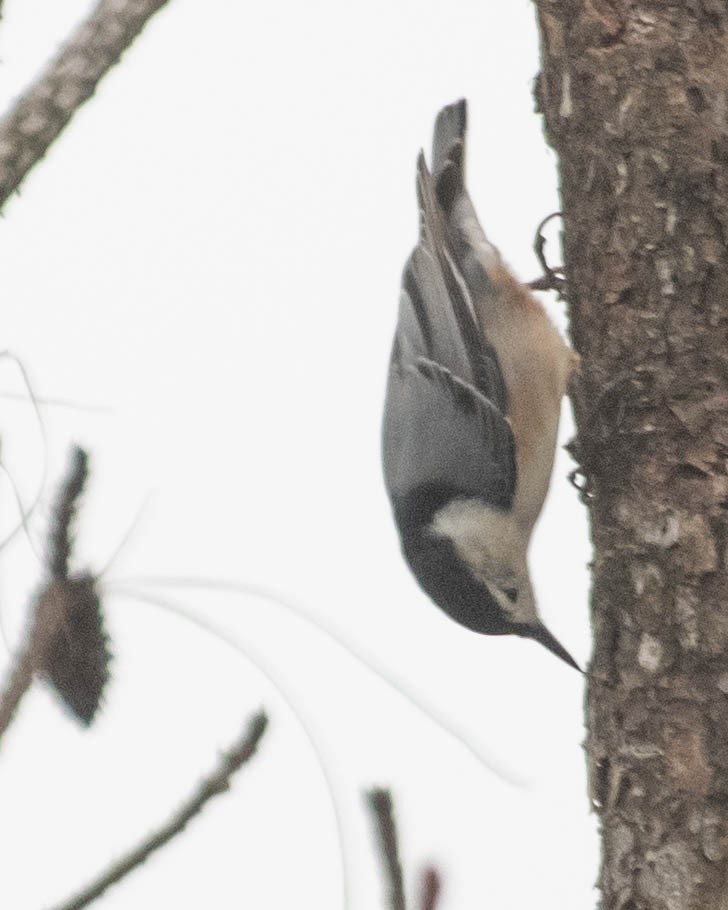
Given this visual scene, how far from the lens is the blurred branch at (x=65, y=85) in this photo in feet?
3.43

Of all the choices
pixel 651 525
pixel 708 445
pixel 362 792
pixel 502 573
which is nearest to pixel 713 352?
pixel 708 445

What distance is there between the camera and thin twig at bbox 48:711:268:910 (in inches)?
23.0

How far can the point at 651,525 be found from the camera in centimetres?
206

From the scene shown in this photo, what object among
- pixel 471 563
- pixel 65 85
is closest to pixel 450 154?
pixel 471 563

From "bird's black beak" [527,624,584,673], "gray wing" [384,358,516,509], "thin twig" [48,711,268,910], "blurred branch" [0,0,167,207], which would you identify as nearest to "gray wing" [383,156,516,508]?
"gray wing" [384,358,516,509]

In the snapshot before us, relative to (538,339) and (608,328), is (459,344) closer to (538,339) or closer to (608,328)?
(538,339)

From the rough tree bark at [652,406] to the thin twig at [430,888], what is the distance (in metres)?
1.41

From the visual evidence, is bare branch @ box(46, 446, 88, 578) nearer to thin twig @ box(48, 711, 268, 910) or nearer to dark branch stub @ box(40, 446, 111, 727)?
dark branch stub @ box(40, 446, 111, 727)

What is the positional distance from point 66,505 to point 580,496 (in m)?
1.97

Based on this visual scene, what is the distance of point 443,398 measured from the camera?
2785mm

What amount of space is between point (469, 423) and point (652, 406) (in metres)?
0.70

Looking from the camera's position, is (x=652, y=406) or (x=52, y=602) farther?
(x=652, y=406)

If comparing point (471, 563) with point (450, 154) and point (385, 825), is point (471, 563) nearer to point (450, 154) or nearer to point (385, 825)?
point (450, 154)

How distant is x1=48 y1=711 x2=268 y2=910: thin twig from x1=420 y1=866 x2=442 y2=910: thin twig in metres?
0.10
